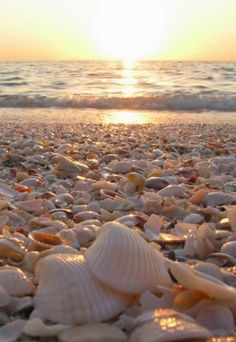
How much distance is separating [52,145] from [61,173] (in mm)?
1720

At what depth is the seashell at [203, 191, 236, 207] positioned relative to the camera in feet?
8.73

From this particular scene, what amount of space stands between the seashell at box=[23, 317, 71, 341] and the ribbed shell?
18 centimetres

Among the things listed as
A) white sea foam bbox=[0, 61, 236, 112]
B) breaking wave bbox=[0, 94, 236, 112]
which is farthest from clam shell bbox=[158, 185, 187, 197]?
breaking wave bbox=[0, 94, 236, 112]

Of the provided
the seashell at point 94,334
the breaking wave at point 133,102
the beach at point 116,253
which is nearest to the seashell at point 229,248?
the beach at point 116,253

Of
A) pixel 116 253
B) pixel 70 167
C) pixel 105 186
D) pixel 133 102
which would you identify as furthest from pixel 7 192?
pixel 133 102

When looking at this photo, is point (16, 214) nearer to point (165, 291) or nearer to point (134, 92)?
point (165, 291)

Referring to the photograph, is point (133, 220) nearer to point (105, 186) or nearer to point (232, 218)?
point (232, 218)

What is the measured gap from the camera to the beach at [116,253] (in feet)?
4.04

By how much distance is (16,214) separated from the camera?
2436mm

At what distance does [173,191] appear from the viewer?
115 inches

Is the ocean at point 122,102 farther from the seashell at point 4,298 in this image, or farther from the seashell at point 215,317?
the seashell at point 215,317

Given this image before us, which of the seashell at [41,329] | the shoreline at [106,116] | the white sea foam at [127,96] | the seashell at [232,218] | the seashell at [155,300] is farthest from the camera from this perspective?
the white sea foam at [127,96]

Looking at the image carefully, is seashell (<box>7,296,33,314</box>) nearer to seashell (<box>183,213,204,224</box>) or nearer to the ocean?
seashell (<box>183,213,204,224</box>)

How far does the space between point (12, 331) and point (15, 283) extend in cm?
22
